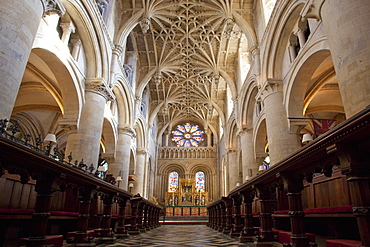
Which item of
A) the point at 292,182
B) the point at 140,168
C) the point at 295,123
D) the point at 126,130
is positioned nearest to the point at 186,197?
the point at 140,168

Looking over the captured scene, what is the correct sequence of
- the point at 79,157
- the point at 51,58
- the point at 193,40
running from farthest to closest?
the point at 193,40
the point at 79,157
the point at 51,58

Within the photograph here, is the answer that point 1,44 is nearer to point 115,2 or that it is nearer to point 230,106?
point 115,2

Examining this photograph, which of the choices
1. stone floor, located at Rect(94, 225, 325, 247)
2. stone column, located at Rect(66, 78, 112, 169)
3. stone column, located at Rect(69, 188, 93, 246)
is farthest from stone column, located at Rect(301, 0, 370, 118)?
stone column, located at Rect(66, 78, 112, 169)

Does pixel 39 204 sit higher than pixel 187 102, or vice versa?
pixel 187 102

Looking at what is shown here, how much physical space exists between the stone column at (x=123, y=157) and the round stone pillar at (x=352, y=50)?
41.7 ft

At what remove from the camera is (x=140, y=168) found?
21.6 m

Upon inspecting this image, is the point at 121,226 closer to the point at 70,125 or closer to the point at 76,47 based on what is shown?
the point at 70,125

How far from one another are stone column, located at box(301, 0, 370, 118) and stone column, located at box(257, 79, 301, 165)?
15.2 feet

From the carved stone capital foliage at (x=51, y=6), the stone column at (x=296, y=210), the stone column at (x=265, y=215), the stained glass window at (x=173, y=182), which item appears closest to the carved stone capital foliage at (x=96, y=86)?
the carved stone capital foliage at (x=51, y=6)

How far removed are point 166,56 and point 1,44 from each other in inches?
623

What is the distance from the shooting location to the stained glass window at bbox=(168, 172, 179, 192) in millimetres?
31227

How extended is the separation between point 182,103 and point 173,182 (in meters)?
9.61

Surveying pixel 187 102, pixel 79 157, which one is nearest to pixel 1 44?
pixel 79 157

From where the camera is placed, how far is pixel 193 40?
1964 cm
